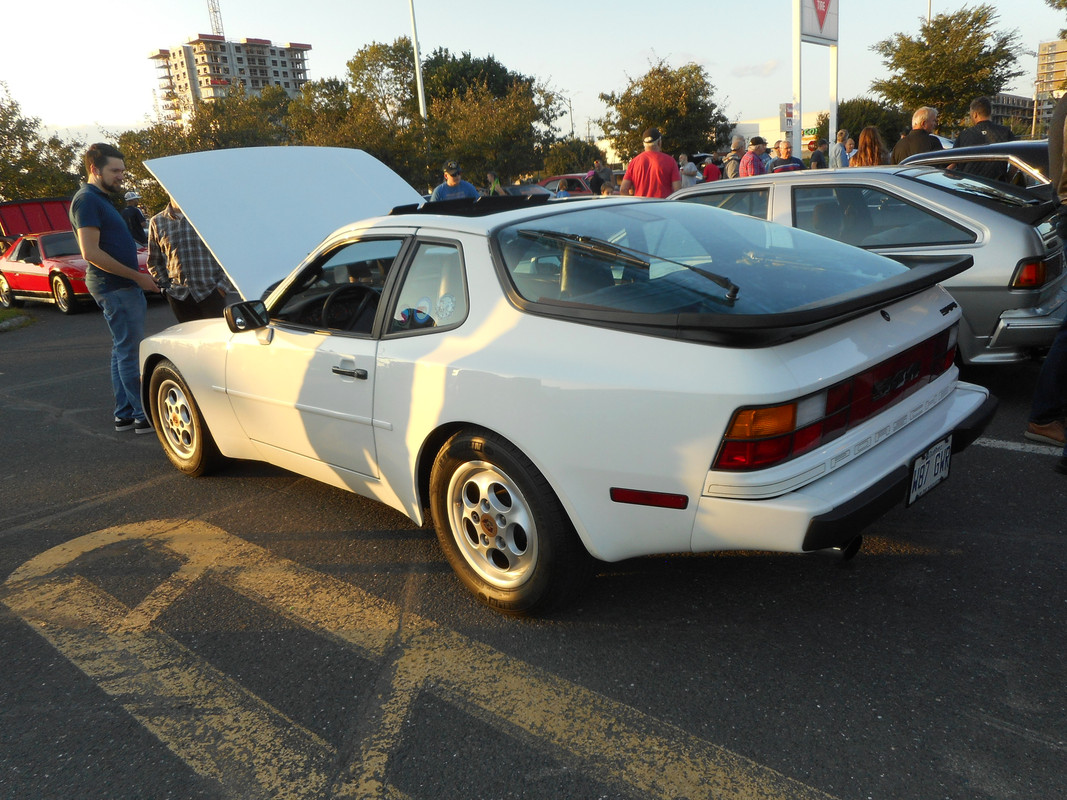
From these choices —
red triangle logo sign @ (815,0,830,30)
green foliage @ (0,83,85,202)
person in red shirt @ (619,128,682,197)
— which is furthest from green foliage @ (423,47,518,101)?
person in red shirt @ (619,128,682,197)

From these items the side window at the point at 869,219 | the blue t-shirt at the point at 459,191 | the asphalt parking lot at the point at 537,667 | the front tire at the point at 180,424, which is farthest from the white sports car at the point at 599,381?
the blue t-shirt at the point at 459,191

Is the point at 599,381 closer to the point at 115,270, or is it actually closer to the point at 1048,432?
the point at 1048,432

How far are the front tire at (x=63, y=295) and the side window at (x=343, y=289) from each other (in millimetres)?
11790

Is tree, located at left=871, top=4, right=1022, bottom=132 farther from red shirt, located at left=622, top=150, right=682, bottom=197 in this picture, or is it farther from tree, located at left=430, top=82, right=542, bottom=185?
red shirt, located at left=622, top=150, right=682, bottom=197

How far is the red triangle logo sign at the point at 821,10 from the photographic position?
48.2 feet

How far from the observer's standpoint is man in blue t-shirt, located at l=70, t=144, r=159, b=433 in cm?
542

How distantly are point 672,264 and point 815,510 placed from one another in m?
1.03

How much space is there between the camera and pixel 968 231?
190 inches

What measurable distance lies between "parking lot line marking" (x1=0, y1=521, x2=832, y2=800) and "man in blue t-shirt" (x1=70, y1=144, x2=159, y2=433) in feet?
8.35

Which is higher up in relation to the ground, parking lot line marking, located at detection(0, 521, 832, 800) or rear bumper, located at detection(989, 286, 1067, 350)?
rear bumper, located at detection(989, 286, 1067, 350)

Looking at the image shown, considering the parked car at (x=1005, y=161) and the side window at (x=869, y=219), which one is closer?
the side window at (x=869, y=219)

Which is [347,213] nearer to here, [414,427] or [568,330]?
[414,427]

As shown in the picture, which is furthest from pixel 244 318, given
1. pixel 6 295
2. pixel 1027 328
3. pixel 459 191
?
pixel 6 295

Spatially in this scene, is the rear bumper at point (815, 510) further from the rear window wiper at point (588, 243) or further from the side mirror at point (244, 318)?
the side mirror at point (244, 318)
